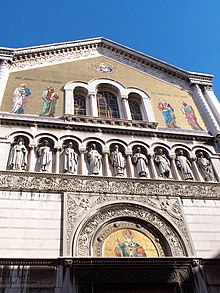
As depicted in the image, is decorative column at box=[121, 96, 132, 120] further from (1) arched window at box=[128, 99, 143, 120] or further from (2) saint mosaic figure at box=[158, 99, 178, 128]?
(2) saint mosaic figure at box=[158, 99, 178, 128]

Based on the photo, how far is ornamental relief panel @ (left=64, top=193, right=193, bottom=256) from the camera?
8141mm

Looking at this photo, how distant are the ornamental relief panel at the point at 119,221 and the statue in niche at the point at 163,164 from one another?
1093mm

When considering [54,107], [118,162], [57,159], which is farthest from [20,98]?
[118,162]

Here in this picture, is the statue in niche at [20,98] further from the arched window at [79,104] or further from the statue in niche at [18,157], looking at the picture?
the arched window at [79,104]

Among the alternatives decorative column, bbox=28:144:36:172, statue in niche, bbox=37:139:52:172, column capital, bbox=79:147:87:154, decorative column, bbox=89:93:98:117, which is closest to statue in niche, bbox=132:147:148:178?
column capital, bbox=79:147:87:154

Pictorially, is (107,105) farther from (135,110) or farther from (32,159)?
(32,159)

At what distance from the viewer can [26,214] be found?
8258 mm

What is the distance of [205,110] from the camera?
13.6 meters

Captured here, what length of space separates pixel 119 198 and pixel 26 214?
2732 millimetres

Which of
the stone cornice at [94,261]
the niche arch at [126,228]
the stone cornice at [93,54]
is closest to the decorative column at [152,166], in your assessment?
the niche arch at [126,228]

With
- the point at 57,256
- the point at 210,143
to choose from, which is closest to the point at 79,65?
the point at 210,143

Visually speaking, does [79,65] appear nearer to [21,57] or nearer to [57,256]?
[21,57]

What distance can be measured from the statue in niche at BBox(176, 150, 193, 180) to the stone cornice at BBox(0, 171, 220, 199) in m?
0.44

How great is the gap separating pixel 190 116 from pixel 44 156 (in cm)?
676
